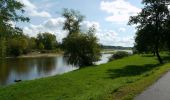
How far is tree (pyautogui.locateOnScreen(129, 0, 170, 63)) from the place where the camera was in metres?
46.9

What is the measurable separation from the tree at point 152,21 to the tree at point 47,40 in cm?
11549

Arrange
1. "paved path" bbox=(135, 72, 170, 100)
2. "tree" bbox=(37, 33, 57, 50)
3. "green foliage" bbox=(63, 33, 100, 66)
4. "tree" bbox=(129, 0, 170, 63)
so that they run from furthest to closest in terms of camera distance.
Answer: "tree" bbox=(37, 33, 57, 50) < "green foliage" bbox=(63, 33, 100, 66) < "tree" bbox=(129, 0, 170, 63) < "paved path" bbox=(135, 72, 170, 100)

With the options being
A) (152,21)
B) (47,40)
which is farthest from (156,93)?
(47,40)

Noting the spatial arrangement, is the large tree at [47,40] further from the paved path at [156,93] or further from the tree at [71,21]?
the paved path at [156,93]

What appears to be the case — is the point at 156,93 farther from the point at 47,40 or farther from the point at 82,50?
the point at 47,40

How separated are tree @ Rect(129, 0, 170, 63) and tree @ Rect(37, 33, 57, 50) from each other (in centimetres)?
11549

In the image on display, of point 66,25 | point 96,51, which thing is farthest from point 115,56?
point 96,51

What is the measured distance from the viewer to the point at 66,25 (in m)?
82.9

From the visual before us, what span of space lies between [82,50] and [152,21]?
1698cm

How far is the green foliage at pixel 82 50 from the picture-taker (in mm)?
61000

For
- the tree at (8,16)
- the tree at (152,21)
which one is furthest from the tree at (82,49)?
the tree at (8,16)

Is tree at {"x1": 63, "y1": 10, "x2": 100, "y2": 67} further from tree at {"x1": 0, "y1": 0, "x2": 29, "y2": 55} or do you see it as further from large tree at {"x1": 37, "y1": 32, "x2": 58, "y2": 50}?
large tree at {"x1": 37, "y1": 32, "x2": 58, "y2": 50}

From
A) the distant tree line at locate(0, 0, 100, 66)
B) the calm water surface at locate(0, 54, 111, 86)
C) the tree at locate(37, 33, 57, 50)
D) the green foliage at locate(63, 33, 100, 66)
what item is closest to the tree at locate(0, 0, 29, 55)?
the distant tree line at locate(0, 0, 100, 66)

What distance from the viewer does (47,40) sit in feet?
538
